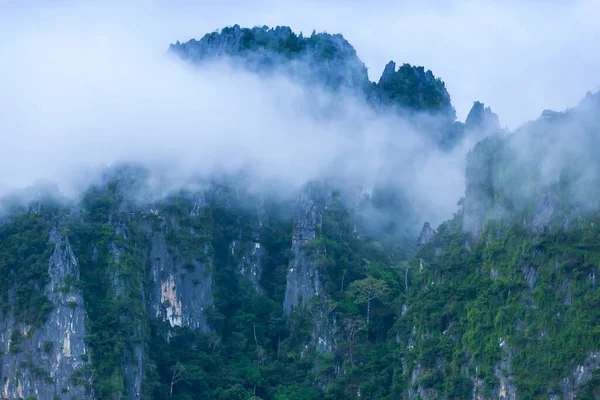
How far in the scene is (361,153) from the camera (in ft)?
324

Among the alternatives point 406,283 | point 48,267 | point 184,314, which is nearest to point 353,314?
point 406,283

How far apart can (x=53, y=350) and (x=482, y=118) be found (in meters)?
34.0

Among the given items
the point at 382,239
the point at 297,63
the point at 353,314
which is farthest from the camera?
the point at 297,63

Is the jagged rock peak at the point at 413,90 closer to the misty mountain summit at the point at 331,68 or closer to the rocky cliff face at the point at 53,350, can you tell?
the misty mountain summit at the point at 331,68

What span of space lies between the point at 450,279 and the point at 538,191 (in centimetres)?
713

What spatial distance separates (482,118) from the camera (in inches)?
3898

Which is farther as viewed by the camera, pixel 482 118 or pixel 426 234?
pixel 482 118

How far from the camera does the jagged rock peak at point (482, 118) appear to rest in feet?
321

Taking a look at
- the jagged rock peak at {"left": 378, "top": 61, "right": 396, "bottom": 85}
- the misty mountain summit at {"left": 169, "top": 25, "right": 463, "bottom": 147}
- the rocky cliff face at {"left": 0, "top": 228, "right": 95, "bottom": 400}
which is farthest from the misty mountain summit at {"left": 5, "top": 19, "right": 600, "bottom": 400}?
the jagged rock peak at {"left": 378, "top": 61, "right": 396, "bottom": 85}

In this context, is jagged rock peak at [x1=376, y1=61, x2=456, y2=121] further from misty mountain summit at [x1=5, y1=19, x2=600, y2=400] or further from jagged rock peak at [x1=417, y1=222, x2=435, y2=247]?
jagged rock peak at [x1=417, y1=222, x2=435, y2=247]

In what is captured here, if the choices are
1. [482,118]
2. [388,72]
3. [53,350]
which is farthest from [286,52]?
[53,350]

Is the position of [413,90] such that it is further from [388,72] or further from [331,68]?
[331,68]

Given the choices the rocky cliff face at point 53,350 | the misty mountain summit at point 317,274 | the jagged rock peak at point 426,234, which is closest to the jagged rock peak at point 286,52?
the misty mountain summit at point 317,274

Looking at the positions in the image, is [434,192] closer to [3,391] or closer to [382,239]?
[382,239]
